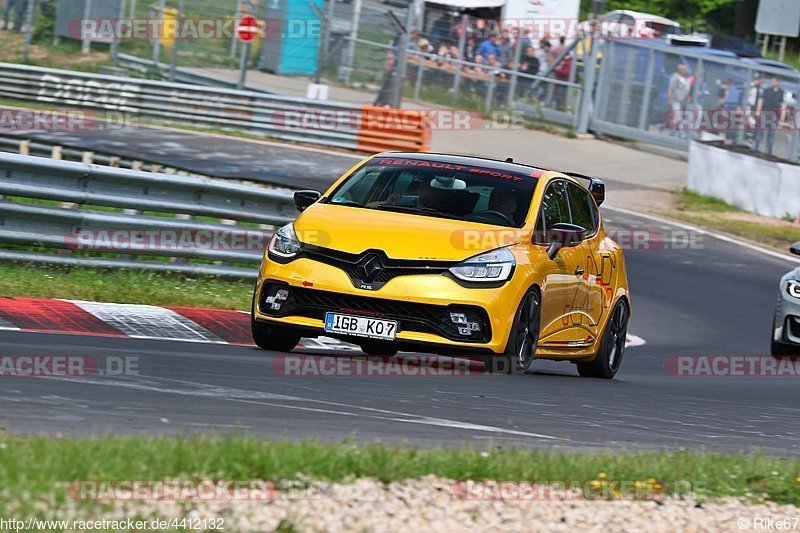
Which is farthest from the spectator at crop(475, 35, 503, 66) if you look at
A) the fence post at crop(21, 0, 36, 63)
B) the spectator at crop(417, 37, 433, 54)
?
the fence post at crop(21, 0, 36, 63)

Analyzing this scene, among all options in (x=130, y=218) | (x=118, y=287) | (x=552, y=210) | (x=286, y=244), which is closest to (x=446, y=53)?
(x=130, y=218)

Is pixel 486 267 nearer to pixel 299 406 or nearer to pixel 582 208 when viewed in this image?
pixel 299 406

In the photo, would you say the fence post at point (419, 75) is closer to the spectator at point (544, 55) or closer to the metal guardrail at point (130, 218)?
the spectator at point (544, 55)

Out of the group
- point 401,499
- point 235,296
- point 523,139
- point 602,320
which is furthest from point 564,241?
point 523,139

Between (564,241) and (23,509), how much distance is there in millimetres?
6316

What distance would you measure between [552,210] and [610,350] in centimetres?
178

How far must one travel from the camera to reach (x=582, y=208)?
11680mm

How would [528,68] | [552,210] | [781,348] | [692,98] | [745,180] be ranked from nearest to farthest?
1. [552,210]
2. [781,348]
3. [745,180]
4. [692,98]
5. [528,68]

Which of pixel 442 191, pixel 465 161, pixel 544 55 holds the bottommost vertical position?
pixel 442 191

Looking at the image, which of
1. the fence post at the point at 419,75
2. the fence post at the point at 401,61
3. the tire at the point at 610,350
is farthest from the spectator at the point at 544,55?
the tire at the point at 610,350

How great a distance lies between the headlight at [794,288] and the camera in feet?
45.8

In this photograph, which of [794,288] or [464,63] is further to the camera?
[464,63]

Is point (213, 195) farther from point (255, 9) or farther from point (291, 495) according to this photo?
point (255, 9)

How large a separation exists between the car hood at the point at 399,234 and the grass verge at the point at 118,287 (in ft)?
8.54
